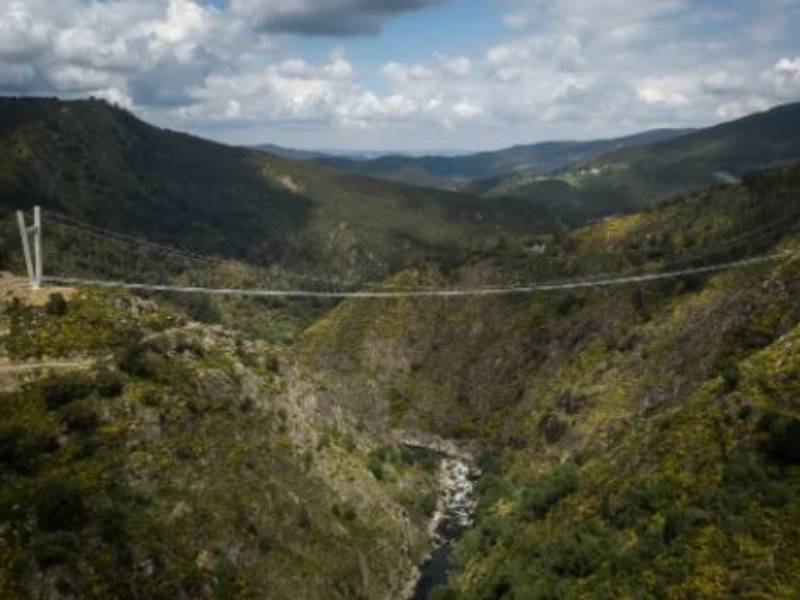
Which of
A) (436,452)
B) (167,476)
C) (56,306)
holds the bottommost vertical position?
(436,452)

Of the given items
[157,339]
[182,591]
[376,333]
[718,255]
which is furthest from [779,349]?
[376,333]

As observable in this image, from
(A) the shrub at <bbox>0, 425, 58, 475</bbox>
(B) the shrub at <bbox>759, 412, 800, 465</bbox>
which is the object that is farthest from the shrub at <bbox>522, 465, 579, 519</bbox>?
(A) the shrub at <bbox>0, 425, 58, 475</bbox>

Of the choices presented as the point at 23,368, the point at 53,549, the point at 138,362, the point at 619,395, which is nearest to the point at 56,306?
the point at 23,368

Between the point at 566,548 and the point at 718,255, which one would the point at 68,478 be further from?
the point at 718,255

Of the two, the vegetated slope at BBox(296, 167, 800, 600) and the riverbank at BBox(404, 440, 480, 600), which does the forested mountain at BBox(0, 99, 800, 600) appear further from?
the riverbank at BBox(404, 440, 480, 600)

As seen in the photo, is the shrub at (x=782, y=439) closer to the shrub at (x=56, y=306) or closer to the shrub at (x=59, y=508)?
the shrub at (x=59, y=508)

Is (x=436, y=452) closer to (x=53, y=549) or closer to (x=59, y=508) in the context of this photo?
(x=59, y=508)
